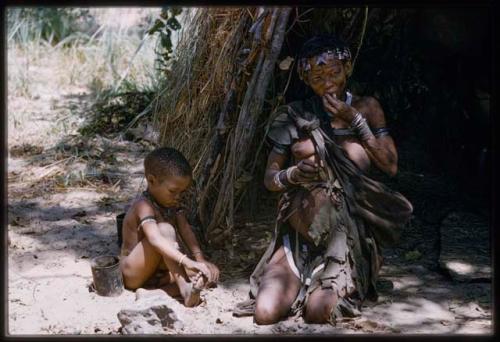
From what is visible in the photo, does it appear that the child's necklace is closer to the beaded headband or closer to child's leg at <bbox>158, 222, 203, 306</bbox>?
child's leg at <bbox>158, 222, 203, 306</bbox>

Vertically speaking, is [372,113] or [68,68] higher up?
[372,113]

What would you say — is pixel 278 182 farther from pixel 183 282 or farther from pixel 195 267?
pixel 183 282

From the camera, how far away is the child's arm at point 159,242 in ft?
11.3

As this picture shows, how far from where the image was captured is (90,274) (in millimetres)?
3955

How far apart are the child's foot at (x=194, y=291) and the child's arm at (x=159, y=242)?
4 cm

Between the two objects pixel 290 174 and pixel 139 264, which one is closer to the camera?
pixel 290 174

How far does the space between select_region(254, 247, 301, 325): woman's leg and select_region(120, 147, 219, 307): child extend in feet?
0.91

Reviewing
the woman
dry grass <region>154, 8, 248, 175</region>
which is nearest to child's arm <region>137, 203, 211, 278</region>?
the woman

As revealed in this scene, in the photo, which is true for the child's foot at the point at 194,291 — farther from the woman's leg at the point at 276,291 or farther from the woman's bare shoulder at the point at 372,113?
the woman's bare shoulder at the point at 372,113

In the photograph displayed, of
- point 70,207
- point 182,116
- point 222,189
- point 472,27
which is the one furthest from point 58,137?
point 472,27

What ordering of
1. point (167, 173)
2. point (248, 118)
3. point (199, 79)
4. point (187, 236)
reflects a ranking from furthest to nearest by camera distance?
point (199, 79) → point (248, 118) → point (187, 236) → point (167, 173)

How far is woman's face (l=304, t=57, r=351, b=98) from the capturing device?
351 centimetres

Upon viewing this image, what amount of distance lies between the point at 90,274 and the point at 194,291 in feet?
2.62

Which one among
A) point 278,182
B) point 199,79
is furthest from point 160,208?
point 199,79
